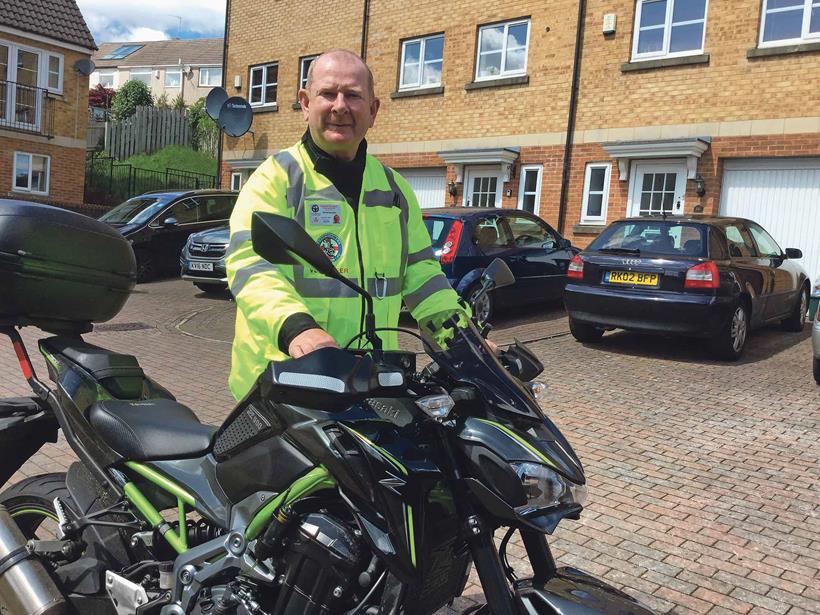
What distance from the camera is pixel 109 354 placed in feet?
9.32

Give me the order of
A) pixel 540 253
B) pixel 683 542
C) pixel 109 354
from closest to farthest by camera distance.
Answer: pixel 109 354
pixel 683 542
pixel 540 253

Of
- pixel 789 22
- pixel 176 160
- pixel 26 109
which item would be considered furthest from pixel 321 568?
pixel 176 160

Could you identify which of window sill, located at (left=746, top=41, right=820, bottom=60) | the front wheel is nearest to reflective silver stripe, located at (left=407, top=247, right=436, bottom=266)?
the front wheel

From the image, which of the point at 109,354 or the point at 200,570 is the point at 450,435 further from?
the point at 109,354

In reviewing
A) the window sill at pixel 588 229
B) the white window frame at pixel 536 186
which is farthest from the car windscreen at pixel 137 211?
the window sill at pixel 588 229

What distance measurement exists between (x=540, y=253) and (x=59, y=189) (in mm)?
19149

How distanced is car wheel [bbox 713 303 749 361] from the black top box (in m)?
6.99

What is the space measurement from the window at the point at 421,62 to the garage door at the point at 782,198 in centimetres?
707

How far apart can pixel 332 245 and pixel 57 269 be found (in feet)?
3.91

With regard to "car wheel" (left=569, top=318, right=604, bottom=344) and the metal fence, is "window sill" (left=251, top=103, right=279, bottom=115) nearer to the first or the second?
the metal fence

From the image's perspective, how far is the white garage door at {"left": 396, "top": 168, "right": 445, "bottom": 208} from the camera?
17.4 m

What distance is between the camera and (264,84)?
21.0 meters

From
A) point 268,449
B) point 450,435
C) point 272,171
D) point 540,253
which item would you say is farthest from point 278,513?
point 540,253

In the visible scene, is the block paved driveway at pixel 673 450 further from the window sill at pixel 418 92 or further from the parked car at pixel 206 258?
the window sill at pixel 418 92
